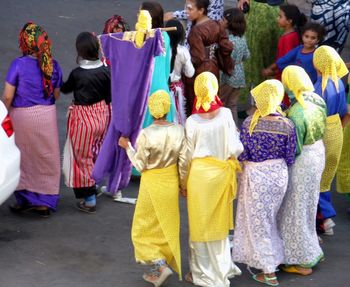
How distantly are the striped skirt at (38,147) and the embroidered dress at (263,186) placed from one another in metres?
2.01

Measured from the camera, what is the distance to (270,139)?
7.46m

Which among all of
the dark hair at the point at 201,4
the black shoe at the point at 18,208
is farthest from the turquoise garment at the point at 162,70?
the black shoe at the point at 18,208

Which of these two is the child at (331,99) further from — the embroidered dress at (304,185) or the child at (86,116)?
the child at (86,116)

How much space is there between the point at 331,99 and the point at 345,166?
1.00 metres

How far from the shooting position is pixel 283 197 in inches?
305

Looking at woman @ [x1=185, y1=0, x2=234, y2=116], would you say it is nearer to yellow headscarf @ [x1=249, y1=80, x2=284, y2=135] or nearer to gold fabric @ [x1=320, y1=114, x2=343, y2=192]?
gold fabric @ [x1=320, y1=114, x2=343, y2=192]

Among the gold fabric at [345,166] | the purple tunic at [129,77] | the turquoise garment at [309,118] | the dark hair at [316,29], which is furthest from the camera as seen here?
the dark hair at [316,29]

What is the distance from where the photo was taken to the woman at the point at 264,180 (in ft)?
24.5

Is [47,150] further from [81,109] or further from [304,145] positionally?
[304,145]

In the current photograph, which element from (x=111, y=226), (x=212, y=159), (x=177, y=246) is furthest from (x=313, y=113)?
(x=111, y=226)

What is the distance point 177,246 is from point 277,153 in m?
1.01

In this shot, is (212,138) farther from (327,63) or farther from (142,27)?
(142,27)

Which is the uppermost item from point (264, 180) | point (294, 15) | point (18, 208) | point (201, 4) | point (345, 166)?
point (201, 4)

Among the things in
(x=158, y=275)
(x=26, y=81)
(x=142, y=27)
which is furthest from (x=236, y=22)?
(x=158, y=275)
